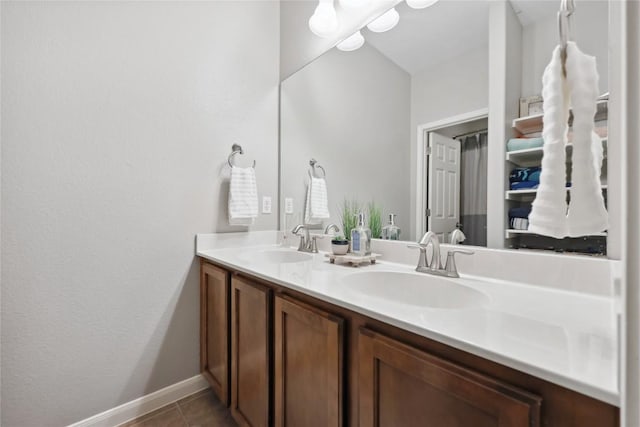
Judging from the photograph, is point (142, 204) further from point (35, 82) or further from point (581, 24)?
point (581, 24)

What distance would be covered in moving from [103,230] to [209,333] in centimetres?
73

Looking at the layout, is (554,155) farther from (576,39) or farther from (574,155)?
(576,39)

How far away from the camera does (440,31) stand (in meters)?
1.17

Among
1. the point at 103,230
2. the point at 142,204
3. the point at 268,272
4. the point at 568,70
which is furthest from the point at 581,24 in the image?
the point at 103,230

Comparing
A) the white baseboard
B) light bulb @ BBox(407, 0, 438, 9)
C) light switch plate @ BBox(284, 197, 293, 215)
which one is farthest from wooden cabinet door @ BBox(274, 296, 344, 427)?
light bulb @ BBox(407, 0, 438, 9)

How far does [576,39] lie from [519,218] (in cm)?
53

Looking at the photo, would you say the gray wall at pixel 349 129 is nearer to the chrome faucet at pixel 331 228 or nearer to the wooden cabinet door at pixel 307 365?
the chrome faucet at pixel 331 228

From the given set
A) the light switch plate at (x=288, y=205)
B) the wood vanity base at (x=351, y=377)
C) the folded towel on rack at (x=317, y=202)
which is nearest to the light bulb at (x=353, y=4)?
the folded towel on rack at (x=317, y=202)

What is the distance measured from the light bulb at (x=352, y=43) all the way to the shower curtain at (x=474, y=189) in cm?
84

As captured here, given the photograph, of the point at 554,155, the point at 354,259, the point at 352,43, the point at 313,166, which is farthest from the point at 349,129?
the point at 554,155

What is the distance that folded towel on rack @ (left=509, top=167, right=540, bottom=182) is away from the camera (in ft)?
2.81

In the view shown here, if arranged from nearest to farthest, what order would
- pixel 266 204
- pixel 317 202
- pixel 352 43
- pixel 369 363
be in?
pixel 369 363, pixel 352 43, pixel 317 202, pixel 266 204

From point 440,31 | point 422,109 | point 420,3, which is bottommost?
point 422,109

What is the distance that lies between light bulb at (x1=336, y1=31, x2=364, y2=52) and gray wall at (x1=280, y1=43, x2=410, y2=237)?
0.02 metres
